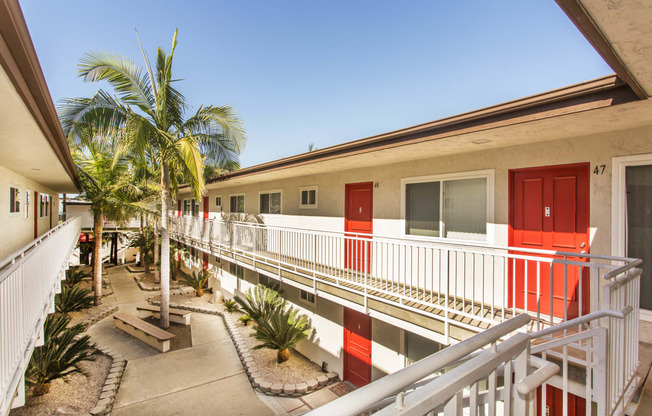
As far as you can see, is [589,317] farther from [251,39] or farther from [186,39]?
[251,39]

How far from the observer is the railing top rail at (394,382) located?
30.5 inches

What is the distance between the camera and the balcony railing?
245 cm

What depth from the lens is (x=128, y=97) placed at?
32.9 ft

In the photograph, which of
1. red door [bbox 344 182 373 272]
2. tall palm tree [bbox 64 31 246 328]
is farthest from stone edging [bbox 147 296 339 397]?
tall palm tree [bbox 64 31 246 328]

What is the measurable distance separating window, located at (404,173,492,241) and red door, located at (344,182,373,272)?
126 centimetres

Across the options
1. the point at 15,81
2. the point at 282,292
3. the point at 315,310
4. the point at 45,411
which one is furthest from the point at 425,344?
the point at 45,411

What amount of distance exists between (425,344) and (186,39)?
12.2 m

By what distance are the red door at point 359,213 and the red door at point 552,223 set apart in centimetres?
344

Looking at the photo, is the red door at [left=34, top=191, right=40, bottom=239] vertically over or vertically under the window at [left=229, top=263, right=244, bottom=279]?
over

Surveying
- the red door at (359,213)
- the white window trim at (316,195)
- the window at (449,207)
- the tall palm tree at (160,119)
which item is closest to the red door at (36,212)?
the tall palm tree at (160,119)

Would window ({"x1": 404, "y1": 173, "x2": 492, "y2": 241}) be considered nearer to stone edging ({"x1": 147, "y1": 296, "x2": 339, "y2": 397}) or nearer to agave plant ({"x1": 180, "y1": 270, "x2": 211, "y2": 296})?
stone edging ({"x1": 147, "y1": 296, "x2": 339, "y2": 397})

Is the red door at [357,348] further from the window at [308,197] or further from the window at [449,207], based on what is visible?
the window at [308,197]

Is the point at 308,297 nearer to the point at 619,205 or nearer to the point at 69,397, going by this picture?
the point at 69,397

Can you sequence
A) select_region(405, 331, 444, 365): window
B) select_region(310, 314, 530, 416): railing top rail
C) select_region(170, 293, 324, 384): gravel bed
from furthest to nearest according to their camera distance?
1. select_region(170, 293, 324, 384): gravel bed
2. select_region(405, 331, 444, 365): window
3. select_region(310, 314, 530, 416): railing top rail
